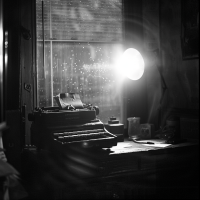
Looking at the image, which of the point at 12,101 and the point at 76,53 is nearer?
the point at 12,101

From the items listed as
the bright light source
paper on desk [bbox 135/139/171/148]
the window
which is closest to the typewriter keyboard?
paper on desk [bbox 135/139/171/148]

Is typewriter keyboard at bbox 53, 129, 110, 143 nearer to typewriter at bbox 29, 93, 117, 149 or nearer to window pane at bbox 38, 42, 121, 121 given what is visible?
typewriter at bbox 29, 93, 117, 149

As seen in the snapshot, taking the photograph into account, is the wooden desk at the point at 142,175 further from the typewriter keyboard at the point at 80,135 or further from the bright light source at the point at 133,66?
the bright light source at the point at 133,66

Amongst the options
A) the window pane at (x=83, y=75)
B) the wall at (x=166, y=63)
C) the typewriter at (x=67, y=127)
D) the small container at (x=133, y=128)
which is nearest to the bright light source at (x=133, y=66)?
the window pane at (x=83, y=75)

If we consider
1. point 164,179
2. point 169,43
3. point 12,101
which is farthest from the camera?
point 169,43

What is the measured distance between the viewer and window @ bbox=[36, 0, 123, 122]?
3.53m

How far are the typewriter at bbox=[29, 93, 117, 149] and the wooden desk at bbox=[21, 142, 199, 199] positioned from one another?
0.15 meters

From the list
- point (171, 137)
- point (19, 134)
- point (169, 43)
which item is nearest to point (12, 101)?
point (19, 134)

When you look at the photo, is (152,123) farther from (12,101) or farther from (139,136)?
(12,101)

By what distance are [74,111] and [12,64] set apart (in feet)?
2.19

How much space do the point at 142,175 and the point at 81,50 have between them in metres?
1.39

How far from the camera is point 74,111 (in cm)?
312

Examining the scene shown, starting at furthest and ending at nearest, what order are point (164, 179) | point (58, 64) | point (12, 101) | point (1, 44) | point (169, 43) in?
point (169, 43), point (58, 64), point (164, 179), point (12, 101), point (1, 44)

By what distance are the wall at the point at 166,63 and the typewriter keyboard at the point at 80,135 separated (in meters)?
1.07
